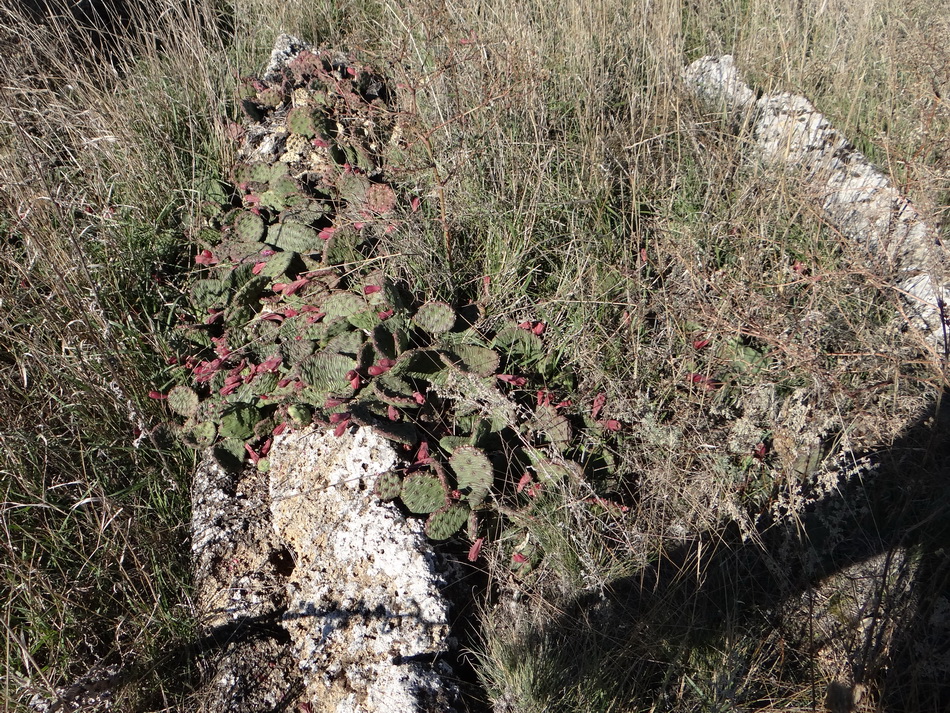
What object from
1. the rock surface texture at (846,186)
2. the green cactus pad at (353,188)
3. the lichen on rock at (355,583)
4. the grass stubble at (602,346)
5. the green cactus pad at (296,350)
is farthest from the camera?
the green cactus pad at (353,188)

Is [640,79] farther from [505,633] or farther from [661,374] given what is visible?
[505,633]

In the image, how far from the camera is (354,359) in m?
2.17

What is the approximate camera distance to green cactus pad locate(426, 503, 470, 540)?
6.15ft

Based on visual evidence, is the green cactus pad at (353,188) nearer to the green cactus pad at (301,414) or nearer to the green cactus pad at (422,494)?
the green cactus pad at (301,414)

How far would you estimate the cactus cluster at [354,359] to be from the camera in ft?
6.49

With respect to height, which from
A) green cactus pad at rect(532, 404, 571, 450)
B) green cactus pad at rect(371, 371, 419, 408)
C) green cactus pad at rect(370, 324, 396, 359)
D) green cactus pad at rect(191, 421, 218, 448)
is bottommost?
green cactus pad at rect(191, 421, 218, 448)

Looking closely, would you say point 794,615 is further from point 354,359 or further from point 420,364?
point 354,359

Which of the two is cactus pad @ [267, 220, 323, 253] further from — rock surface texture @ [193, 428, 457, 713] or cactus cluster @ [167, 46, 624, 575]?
rock surface texture @ [193, 428, 457, 713]

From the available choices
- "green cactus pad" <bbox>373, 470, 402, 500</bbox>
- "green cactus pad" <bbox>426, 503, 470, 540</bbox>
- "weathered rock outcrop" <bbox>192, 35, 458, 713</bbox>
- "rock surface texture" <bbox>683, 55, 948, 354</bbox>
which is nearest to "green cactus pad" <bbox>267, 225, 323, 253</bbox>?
"weathered rock outcrop" <bbox>192, 35, 458, 713</bbox>

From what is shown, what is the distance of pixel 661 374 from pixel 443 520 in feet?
2.97

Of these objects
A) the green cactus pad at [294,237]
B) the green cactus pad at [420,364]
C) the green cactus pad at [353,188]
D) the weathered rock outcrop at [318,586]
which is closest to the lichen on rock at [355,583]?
the weathered rock outcrop at [318,586]

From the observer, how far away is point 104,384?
216 cm

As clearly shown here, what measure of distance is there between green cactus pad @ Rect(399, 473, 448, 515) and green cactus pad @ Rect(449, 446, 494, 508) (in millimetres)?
66

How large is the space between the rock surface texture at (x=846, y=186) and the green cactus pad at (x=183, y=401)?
2.25 m
